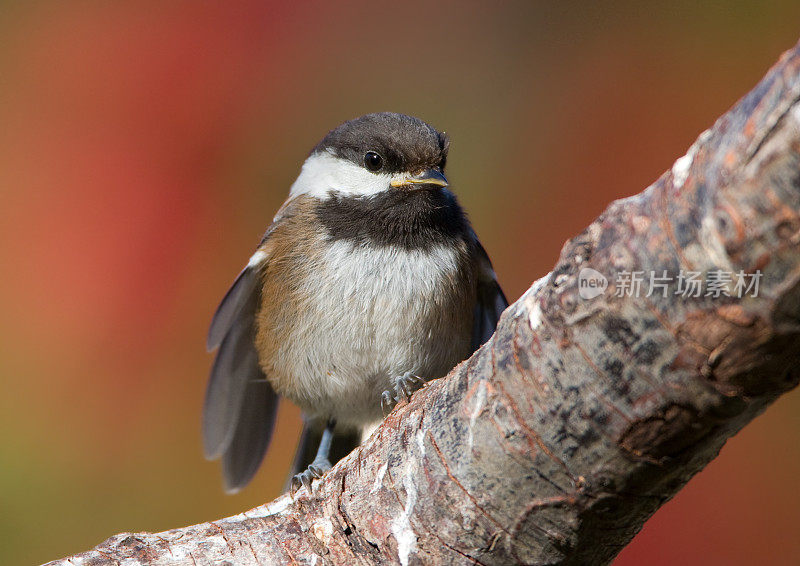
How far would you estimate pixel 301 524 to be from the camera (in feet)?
5.15

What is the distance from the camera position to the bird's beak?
6.88 ft

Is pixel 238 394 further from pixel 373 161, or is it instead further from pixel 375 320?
pixel 373 161

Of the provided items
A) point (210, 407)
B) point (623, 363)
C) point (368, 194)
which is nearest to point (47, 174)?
point (210, 407)

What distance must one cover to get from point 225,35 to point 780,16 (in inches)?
89.9

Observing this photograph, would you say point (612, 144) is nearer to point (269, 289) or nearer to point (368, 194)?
point (368, 194)

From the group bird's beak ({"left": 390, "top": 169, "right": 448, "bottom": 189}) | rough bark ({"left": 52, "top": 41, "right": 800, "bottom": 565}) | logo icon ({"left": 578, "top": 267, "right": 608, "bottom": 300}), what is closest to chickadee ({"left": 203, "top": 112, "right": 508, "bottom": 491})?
bird's beak ({"left": 390, "top": 169, "right": 448, "bottom": 189})

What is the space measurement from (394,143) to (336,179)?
0.74ft

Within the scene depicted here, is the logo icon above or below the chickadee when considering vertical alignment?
above

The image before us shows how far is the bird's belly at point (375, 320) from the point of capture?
208cm

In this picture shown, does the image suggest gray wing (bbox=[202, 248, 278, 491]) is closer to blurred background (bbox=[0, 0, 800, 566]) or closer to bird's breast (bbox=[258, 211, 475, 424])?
bird's breast (bbox=[258, 211, 475, 424])

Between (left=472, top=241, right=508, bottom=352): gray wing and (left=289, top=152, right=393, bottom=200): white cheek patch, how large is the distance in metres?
0.44

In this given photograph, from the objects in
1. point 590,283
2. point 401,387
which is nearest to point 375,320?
point 401,387

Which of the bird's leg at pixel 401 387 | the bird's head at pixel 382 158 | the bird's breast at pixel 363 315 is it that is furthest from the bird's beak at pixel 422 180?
the bird's leg at pixel 401 387

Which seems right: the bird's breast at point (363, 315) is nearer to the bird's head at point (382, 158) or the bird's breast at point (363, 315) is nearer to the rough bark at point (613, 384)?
the bird's head at point (382, 158)
